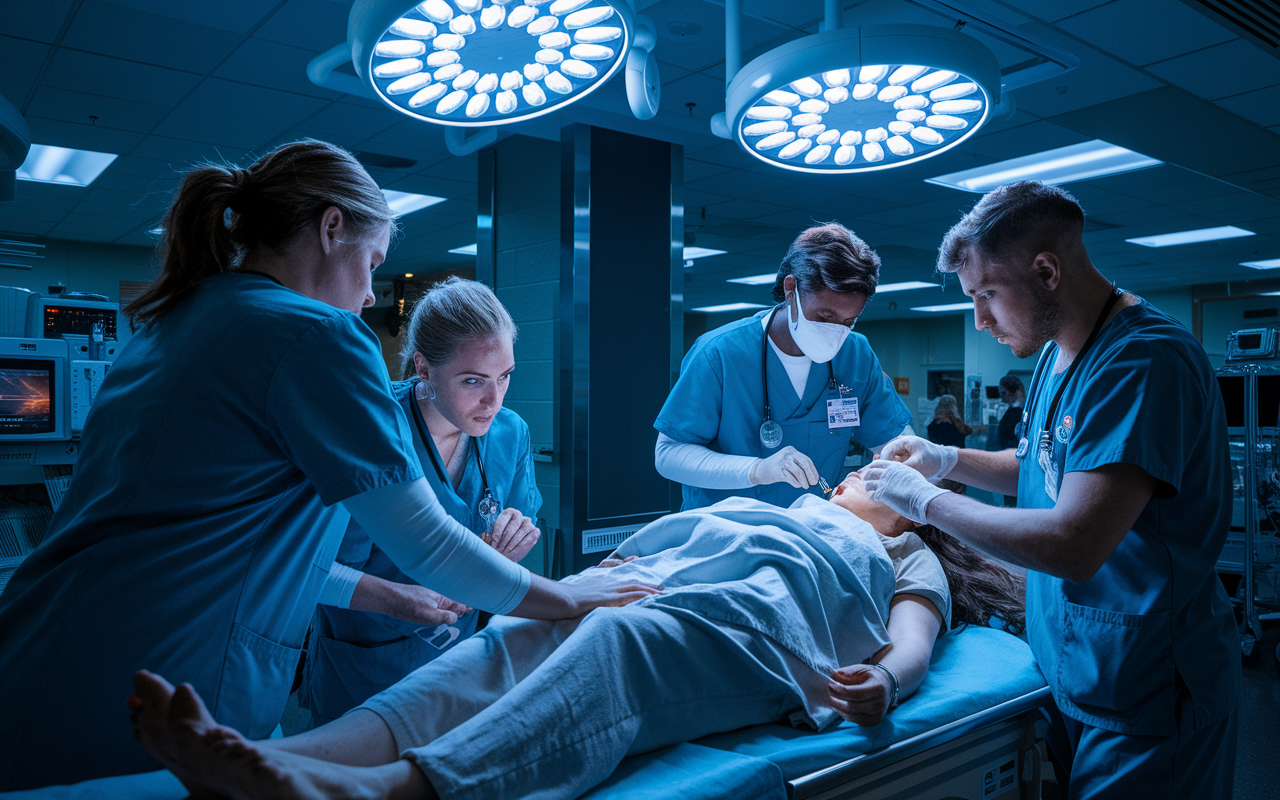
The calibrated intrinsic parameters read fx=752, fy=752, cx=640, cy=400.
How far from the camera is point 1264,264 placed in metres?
8.52

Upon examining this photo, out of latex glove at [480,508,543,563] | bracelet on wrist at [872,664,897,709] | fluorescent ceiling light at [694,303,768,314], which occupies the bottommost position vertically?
bracelet on wrist at [872,664,897,709]

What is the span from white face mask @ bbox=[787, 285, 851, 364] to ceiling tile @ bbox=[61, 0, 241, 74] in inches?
104

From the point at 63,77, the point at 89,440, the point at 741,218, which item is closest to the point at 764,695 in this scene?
the point at 89,440

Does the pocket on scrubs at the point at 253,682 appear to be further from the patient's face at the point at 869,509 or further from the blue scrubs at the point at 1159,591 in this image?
the patient's face at the point at 869,509

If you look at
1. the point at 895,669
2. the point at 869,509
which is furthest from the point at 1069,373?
the point at 869,509

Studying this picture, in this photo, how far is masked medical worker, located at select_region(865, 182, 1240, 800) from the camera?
1.19 m

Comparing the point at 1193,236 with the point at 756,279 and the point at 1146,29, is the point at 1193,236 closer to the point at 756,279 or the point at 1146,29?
the point at 756,279

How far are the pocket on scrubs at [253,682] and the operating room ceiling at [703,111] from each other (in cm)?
177

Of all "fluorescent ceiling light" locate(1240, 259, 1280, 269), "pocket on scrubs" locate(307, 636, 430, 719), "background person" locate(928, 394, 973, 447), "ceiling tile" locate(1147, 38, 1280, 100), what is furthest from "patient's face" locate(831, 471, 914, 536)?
"fluorescent ceiling light" locate(1240, 259, 1280, 269)

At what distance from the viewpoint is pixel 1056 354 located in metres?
1.57

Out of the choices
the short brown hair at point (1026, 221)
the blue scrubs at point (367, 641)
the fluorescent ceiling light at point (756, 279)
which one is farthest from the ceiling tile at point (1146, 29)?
the fluorescent ceiling light at point (756, 279)

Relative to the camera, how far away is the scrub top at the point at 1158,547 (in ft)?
3.94

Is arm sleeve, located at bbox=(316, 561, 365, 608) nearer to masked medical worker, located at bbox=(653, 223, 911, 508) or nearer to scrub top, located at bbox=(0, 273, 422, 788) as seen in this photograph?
scrub top, located at bbox=(0, 273, 422, 788)

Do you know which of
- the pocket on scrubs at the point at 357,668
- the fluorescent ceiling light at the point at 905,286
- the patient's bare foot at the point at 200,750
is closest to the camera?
the patient's bare foot at the point at 200,750
